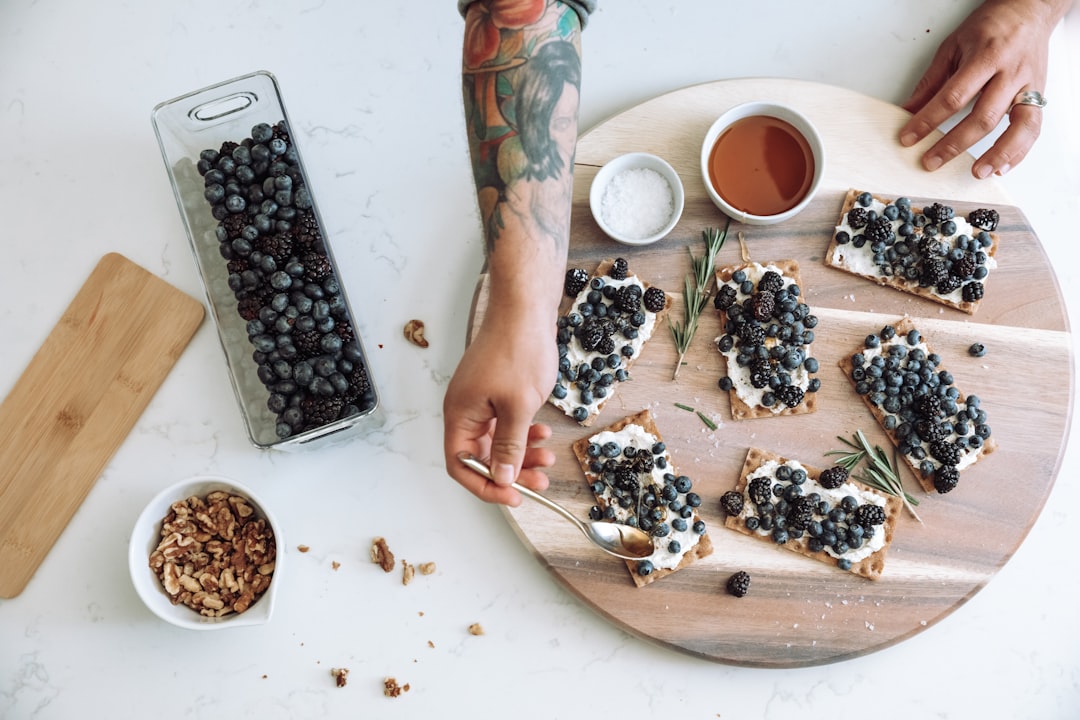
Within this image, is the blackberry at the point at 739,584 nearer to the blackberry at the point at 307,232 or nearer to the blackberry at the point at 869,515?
the blackberry at the point at 869,515

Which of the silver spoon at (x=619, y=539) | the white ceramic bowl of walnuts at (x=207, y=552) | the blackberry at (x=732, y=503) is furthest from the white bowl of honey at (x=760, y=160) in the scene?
the white ceramic bowl of walnuts at (x=207, y=552)

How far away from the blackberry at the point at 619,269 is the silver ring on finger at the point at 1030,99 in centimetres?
111

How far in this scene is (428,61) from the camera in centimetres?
211

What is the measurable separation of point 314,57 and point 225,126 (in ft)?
1.06

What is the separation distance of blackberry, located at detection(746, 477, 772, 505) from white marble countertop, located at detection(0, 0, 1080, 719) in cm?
45

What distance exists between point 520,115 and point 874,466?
1.21 meters

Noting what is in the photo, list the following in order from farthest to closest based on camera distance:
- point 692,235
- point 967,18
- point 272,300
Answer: point 967,18 → point 692,235 → point 272,300

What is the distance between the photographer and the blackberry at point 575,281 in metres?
1.89

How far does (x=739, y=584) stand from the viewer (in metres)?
1.79

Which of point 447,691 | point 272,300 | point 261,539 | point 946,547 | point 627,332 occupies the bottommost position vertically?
point 447,691

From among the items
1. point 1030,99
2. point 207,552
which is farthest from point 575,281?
point 1030,99

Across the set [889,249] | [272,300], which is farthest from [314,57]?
[889,249]

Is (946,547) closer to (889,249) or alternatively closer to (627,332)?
(889,249)

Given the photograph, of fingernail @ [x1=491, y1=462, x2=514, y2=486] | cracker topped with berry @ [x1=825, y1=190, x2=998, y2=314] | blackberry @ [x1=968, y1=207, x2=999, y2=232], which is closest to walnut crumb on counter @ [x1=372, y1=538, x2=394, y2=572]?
fingernail @ [x1=491, y1=462, x2=514, y2=486]
